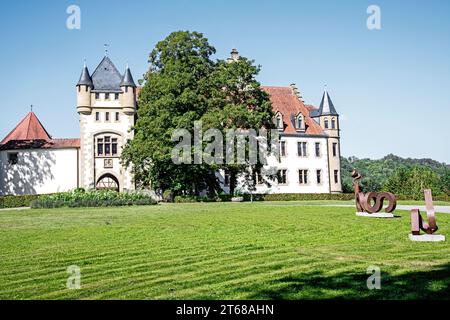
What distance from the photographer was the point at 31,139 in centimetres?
4734

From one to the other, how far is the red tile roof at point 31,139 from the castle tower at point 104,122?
7.81ft

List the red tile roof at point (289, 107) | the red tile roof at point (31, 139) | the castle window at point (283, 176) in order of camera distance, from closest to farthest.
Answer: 1. the red tile roof at point (31, 139)
2. the castle window at point (283, 176)
3. the red tile roof at point (289, 107)

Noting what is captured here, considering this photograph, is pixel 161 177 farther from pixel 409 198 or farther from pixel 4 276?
pixel 4 276

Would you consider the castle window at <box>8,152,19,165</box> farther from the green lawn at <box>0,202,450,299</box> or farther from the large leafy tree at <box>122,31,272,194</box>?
the green lawn at <box>0,202,450,299</box>

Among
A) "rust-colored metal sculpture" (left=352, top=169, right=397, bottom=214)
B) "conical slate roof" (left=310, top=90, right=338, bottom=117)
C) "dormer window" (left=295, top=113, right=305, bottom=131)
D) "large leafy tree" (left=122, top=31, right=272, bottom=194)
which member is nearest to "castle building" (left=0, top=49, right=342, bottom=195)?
"large leafy tree" (left=122, top=31, right=272, bottom=194)

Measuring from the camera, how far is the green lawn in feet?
22.6

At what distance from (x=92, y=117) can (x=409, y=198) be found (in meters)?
A: 32.2

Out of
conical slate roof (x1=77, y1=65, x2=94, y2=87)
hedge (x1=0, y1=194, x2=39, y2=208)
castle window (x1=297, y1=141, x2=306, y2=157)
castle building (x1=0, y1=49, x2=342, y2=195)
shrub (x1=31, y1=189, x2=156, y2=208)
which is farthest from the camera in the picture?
castle window (x1=297, y1=141, x2=306, y2=157)

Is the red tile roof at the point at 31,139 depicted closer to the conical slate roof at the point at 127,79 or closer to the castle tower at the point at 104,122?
the castle tower at the point at 104,122

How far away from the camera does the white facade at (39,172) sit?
4566 centimetres

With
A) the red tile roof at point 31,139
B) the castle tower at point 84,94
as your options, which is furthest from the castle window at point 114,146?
the castle tower at point 84,94

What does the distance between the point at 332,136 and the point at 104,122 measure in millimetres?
26730

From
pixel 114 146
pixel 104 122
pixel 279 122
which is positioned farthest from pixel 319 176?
pixel 104 122
